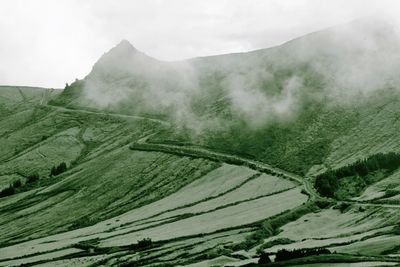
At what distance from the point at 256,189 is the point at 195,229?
33848mm

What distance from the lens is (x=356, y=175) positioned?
5969 inches

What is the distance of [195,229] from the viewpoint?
124 meters

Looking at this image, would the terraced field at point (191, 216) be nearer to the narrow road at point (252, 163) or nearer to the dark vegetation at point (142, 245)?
the narrow road at point (252, 163)

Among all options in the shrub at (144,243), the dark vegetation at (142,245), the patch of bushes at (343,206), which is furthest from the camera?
the patch of bushes at (343,206)

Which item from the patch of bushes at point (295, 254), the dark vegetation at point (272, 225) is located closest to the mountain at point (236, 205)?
the patch of bushes at point (295, 254)

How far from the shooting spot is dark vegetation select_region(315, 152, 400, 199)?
5531 inches

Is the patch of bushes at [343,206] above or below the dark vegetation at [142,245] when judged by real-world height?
below

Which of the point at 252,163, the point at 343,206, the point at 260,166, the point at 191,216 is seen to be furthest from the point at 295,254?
the point at 252,163

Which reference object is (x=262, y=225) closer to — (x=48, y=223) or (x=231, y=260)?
(x=231, y=260)

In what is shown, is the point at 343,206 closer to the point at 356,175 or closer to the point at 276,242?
the point at 276,242

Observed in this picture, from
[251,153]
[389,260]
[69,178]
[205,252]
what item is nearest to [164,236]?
[205,252]

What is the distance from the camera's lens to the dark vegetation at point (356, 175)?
140500 mm

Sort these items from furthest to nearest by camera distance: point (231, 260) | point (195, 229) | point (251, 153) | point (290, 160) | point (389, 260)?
point (251, 153), point (290, 160), point (195, 229), point (231, 260), point (389, 260)

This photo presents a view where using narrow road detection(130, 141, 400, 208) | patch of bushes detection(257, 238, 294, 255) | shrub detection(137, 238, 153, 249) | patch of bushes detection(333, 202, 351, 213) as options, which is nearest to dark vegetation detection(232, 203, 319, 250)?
patch of bushes detection(257, 238, 294, 255)
